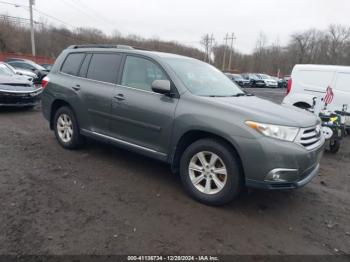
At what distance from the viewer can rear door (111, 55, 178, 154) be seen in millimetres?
3805

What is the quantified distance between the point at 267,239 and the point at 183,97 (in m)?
1.89

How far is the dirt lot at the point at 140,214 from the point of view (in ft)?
8.98

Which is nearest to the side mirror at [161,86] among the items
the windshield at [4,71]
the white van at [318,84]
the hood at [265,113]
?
the hood at [265,113]

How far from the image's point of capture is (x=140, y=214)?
325 cm

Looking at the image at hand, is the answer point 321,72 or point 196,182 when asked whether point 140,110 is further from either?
point 321,72

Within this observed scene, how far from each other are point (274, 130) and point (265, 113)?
29 cm

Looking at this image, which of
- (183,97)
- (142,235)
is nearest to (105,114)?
(183,97)

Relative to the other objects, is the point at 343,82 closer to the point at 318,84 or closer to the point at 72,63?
the point at 318,84

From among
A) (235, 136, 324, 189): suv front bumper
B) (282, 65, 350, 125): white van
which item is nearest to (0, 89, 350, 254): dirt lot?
(235, 136, 324, 189): suv front bumper

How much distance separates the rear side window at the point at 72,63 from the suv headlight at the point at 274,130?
3.35 meters

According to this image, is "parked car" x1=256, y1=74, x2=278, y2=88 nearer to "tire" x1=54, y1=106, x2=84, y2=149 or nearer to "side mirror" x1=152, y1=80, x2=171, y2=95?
"tire" x1=54, y1=106, x2=84, y2=149

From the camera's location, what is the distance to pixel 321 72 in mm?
8664

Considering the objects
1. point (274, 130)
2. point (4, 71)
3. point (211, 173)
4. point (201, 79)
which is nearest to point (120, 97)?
point (201, 79)

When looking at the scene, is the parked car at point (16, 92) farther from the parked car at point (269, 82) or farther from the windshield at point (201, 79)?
the parked car at point (269, 82)
